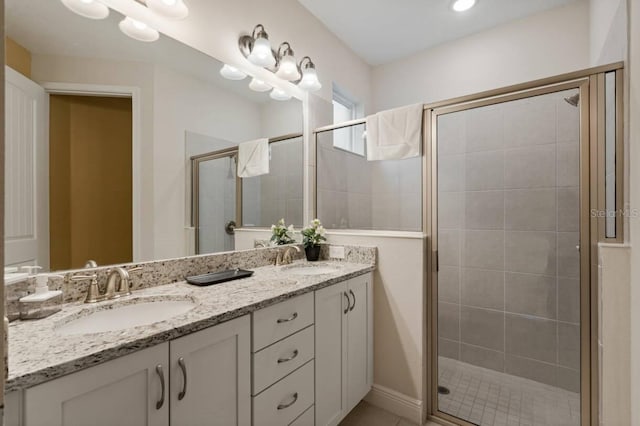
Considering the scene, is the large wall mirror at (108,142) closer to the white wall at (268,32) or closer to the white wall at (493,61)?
the white wall at (268,32)

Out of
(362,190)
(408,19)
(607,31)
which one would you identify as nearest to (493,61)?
(408,19)

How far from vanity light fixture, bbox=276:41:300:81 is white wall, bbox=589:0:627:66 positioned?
1622 mm

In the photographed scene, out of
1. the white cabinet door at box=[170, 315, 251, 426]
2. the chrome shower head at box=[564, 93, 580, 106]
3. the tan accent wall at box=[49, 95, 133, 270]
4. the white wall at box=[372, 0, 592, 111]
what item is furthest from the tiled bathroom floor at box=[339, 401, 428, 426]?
the white wall at box=[372, 0, 592, 111]

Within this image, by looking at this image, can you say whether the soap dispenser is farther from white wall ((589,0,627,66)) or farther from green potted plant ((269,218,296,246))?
white wall ((589,0,627,66))

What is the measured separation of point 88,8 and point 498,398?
288 cm

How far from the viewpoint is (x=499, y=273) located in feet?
6.44

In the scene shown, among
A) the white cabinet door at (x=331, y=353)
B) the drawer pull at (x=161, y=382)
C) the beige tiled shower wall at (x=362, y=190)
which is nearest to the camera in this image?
the drawer pull at (x=161, y=382)

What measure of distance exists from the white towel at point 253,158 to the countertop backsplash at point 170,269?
0.49 meters

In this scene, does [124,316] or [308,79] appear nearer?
[124,316]

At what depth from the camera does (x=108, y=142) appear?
1241 mm

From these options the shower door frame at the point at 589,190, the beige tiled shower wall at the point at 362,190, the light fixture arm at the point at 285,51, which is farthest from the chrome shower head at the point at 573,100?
the light fixture arm at the point at 285,51

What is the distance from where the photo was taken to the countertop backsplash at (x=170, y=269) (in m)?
0.96

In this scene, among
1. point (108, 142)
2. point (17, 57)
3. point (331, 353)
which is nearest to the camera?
point (17, 57)

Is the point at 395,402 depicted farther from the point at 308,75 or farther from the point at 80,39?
the point at 80,39
